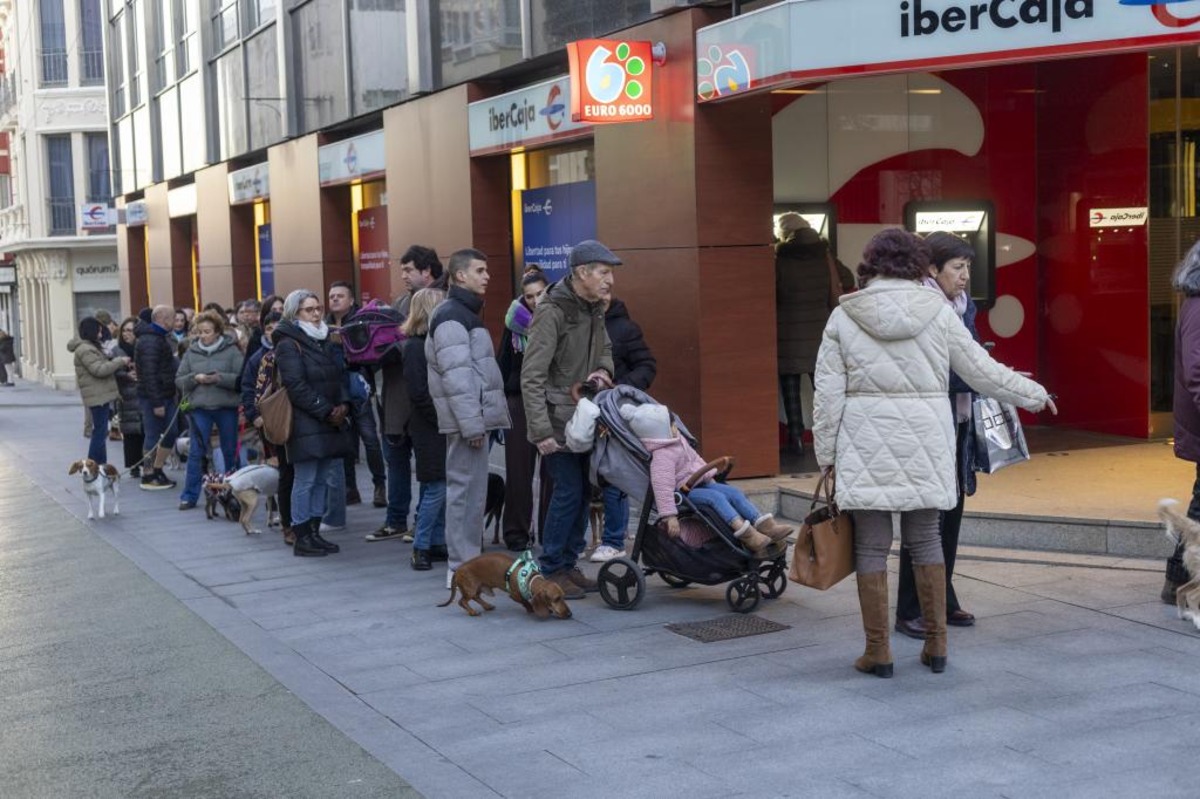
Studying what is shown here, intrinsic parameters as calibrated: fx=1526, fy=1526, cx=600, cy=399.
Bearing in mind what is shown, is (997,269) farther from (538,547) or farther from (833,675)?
(833,675)

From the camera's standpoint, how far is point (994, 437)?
23.5ft

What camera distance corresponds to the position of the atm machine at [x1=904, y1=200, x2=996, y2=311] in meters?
12.6

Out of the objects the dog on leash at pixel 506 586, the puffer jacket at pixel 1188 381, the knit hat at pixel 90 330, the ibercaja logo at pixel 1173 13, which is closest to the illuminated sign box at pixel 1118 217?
the ibercaja logo at pixel 1173 13

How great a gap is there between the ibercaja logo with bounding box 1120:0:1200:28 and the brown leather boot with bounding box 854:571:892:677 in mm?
4299

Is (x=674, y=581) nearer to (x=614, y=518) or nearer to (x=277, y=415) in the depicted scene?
(x=614, y=518)

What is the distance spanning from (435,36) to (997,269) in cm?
630

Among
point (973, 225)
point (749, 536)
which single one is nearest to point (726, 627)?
point (749, 536)

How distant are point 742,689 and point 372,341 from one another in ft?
15.6

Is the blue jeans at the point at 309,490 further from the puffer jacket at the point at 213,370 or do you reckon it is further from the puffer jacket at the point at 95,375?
the puffer jacket at the point at 95,375

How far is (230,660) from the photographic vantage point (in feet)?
24.5

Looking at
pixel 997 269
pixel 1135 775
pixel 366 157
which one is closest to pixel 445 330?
pixel 1135 775

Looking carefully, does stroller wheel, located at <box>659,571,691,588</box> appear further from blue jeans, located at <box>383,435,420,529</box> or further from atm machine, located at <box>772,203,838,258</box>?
atm machine, located at <box>772,203,838,258</box>

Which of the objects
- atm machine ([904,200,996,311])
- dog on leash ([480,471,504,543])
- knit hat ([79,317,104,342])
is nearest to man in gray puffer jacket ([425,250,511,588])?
dog on leash ([480,471,504,543])

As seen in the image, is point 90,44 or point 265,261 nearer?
point 265,261
